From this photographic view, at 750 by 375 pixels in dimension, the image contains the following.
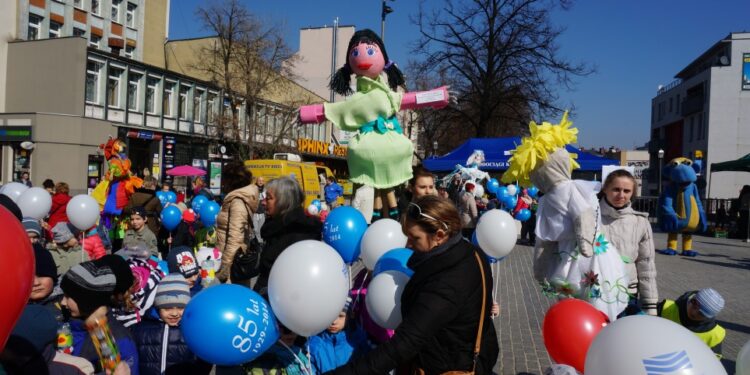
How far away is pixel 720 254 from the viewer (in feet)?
43.6

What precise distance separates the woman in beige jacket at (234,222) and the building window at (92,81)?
77.0ft

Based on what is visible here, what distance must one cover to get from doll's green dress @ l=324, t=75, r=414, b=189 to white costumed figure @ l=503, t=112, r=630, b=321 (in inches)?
43.4

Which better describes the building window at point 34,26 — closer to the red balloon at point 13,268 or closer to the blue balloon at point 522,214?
the blue balloon at point 522,214

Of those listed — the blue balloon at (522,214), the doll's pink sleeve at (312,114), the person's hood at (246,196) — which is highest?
the doll's pink sleeve at (312,114)

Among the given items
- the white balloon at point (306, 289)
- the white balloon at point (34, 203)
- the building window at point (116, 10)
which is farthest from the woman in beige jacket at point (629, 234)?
A: the building window at point (116, 10)

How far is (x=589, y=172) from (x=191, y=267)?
1265 cm

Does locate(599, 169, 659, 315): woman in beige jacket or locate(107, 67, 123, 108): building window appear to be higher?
locate(107, 67, 123, 108): building window

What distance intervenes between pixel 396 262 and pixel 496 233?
2035mm

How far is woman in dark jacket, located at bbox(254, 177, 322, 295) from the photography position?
3.71 metres

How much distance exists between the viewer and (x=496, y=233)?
4.50 m

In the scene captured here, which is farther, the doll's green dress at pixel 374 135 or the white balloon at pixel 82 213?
the white balloon at pixel 82 213

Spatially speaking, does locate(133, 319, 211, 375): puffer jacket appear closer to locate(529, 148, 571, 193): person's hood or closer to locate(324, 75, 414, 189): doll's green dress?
locate(324, 75, 414, 189): doll's green dress

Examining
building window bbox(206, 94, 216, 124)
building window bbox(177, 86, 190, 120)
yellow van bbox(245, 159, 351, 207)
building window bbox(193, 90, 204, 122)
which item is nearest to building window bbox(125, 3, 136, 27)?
building window bbox(177, 86, 190, 120)

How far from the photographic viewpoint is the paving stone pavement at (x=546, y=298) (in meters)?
4.90
